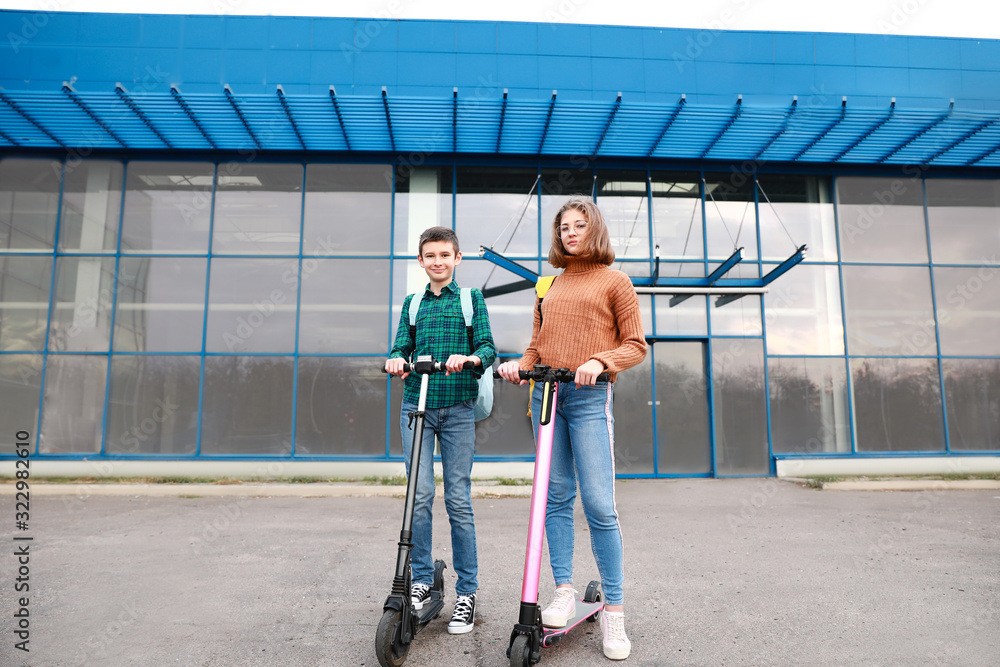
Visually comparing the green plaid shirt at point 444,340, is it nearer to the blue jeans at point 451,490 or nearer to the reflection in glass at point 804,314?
the blue jeans at point 451,490

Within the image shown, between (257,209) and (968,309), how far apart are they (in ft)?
45.4

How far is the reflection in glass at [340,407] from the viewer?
10.3 meters

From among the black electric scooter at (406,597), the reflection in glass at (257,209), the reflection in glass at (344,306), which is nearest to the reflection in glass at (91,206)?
the reflection in glass at (257,209)

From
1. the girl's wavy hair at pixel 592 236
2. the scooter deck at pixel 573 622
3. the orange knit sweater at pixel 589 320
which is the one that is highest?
the girl's wavy hair at pixel 592 236

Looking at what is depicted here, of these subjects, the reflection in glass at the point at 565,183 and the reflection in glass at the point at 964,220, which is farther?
the reflection in glass at the point at 964,220

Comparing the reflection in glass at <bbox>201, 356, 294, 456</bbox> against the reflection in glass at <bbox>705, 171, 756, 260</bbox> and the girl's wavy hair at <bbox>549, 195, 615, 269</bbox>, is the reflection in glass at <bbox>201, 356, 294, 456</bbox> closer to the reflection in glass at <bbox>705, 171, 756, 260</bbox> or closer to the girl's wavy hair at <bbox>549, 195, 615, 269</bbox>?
the reflection in glass at <bbox>705, 171, 756, 260</bbox>

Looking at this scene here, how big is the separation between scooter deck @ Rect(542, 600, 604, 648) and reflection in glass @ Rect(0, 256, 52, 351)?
11.5m

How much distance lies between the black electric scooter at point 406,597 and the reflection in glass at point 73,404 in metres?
10.1

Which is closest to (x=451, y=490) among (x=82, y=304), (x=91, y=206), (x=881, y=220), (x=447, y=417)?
(x=447, y=417)

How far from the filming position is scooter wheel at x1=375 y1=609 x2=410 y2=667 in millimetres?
2332

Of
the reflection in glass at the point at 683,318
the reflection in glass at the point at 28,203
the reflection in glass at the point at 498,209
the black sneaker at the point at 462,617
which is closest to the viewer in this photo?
the black sneaker at the point at 462,617

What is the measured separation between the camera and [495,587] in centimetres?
376

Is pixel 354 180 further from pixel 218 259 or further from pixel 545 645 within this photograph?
pixel 545 645

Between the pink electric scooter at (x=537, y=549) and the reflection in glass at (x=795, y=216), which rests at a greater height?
the reflection in glass at (x=795, y=216)
